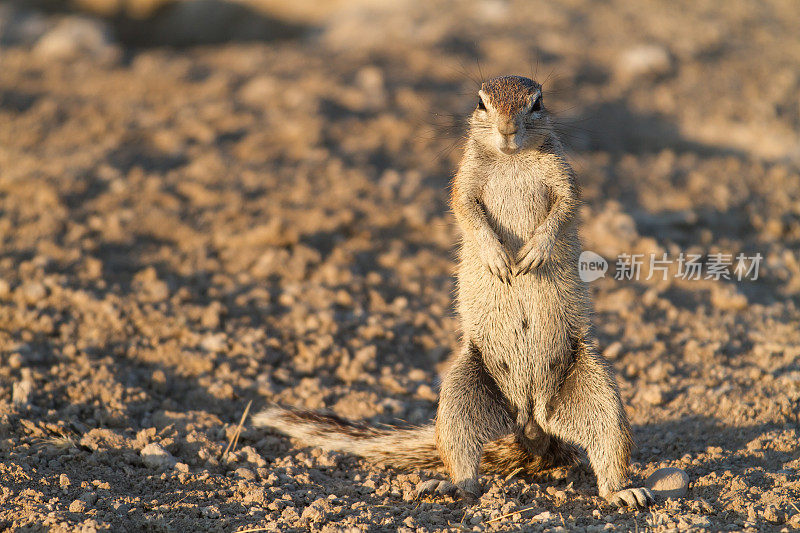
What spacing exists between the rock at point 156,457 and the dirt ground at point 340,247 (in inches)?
0.4

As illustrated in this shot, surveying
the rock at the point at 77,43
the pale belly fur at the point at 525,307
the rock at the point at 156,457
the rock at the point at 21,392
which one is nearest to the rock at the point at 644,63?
the pale belly fur at the point at 525,307

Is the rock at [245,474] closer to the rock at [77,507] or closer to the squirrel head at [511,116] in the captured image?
the rock at [77,507]

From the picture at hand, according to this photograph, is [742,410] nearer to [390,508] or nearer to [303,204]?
[390,508]

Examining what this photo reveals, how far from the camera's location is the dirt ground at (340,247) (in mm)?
3518

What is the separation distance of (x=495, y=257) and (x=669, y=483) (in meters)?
1.23

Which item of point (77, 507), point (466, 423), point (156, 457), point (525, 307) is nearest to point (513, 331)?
point (525, 307)

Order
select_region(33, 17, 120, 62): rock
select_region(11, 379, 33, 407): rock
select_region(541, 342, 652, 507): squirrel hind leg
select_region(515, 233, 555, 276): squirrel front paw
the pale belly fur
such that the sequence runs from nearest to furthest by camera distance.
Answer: select_region(541, 342, 652, 507): squirrel hind leg, select_region(515, 233, 555, 276): squirrel front paw, the pale belly fur, select_region(11, 379, 33, 407): rock, select_region(33, 17, 120, 62): rock

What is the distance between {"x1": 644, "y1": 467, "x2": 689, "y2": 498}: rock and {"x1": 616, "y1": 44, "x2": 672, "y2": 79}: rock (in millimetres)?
5680

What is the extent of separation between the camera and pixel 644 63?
27.2 ft

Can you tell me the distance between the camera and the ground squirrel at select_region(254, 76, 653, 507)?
3.46 metres

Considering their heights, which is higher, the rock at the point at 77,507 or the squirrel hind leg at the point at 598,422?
the squirrel hind leg at the point at 598,422

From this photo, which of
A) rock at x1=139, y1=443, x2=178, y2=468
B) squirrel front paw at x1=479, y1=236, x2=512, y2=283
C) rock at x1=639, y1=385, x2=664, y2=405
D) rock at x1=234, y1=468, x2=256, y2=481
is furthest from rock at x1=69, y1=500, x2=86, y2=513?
rock at x1=639, y1=385, x2=664, y2=405

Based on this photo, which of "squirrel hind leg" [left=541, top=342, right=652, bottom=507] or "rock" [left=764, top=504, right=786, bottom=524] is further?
"squirrel hind leg" [left=541, top=342, right=652, bottom=507]

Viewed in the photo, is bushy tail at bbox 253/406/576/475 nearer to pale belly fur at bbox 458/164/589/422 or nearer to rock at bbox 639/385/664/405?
pale belly fur at bbox 458/164/589/422
